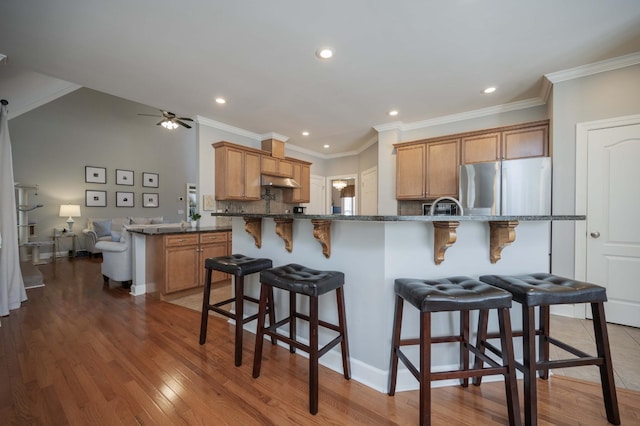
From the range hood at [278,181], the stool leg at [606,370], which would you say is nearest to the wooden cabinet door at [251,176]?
the range hood at [278,181]

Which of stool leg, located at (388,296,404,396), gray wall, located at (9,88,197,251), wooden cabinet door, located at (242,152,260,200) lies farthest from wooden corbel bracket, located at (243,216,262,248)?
gray wall, located at (9,88,197,251)

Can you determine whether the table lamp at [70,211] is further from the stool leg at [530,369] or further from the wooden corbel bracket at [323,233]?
the stool leg at [530,369]

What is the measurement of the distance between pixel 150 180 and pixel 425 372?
8852mm

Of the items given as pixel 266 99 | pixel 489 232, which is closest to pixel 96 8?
pixel 266 99

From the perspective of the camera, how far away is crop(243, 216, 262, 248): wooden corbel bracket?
7.33ft

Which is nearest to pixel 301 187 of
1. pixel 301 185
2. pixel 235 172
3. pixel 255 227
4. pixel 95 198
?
pixel 301 185

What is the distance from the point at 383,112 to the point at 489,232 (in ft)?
9.20

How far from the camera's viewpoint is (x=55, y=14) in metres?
1.97

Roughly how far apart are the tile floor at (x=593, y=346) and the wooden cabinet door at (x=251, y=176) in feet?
7.36

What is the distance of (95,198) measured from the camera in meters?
6.74

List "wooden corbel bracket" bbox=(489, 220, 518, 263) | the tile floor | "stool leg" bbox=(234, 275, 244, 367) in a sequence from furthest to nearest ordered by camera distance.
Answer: "stool leg" bbox=(234, 275, 244, 367), the tile floor, "wooden corbel bracket" bbox=(489, 220, 518, 263)

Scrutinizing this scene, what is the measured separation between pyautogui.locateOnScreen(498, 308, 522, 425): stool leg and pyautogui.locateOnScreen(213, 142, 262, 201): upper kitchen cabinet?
13.4 ft

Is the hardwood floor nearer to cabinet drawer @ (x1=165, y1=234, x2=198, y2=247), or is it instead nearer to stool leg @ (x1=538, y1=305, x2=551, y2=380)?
stool leg @ (x1=538, y1=305, x2=551, y2=380)

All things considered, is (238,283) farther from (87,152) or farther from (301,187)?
(87,152)
